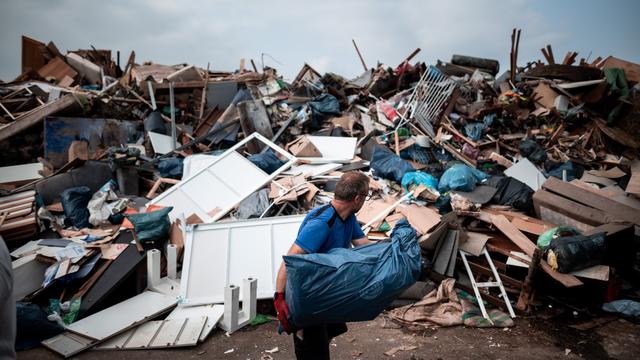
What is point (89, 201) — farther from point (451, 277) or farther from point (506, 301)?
point (506, 301)

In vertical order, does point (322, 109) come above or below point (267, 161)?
above

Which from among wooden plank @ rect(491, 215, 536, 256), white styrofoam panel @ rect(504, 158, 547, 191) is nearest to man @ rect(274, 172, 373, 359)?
wooden plank @ rect(491, 215, 536, 256)

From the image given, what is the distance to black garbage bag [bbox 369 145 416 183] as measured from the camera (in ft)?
19.2

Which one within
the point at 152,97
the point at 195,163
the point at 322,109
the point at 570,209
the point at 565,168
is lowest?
the point at 570,209

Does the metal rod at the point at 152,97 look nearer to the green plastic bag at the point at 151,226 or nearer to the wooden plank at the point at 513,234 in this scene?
the green plastic bag at the point at 151,226

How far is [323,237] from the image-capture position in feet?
6.31

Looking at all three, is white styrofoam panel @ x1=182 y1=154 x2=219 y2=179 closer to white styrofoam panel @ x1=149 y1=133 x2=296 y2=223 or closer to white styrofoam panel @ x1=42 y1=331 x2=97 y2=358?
white styrofoam panel @ x1=149 y1=133 x2=296 y2=223

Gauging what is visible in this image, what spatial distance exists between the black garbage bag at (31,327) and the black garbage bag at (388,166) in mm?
4646

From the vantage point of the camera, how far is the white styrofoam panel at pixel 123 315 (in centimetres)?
324

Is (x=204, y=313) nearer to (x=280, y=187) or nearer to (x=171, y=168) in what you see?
(x=280, y=187)

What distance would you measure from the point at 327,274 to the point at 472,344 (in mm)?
2621

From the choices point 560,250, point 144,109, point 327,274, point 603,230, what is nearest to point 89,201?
point 144,109

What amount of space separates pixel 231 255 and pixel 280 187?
1.53 m

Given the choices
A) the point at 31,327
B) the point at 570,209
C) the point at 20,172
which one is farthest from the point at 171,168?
the point at 570,209
